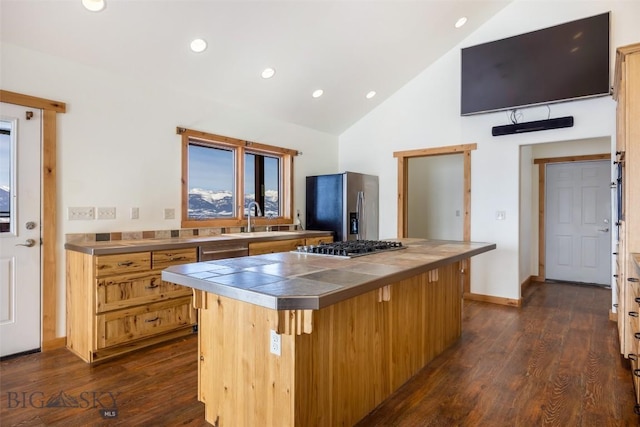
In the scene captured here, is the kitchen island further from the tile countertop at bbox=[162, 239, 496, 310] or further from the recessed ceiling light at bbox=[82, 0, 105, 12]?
the recessed ceiling light at bbox=[82, 0, 105, 12]

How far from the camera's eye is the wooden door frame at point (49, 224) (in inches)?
114

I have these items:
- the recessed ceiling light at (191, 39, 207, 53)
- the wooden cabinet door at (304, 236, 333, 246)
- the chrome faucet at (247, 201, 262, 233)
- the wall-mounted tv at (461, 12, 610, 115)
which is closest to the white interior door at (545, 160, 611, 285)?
the wall-mounted tv at (461, 12, 610, 115)

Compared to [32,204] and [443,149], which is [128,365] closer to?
[32,204]

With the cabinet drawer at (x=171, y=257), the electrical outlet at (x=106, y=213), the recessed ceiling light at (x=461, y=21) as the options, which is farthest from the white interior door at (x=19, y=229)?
the recessed ceiling light at (x=461, y=21)

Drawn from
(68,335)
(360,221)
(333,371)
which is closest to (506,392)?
(333,371)

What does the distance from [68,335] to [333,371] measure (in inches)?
97.5

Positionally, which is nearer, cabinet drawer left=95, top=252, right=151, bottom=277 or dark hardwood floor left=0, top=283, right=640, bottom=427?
dark hardwood floor left=0, top=283, right=640, bottom=427

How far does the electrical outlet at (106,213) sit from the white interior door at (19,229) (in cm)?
43

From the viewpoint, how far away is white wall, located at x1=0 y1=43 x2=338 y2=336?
2922mm

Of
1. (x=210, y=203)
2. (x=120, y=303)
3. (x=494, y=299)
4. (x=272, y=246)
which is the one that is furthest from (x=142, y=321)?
(x=494, y=299)

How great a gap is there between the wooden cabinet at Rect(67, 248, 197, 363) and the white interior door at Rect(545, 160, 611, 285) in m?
5.51

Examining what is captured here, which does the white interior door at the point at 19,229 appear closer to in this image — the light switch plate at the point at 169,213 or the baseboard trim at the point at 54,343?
the baseboard trim at the point at 54,343

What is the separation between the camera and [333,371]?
179 centimetres

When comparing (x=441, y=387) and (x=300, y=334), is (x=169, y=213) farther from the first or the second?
(x=441, y=387)
